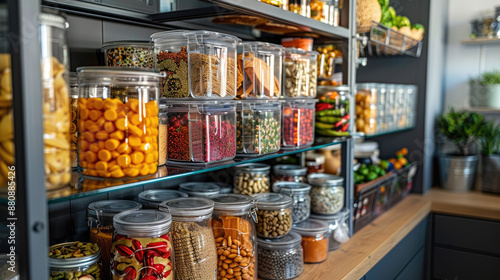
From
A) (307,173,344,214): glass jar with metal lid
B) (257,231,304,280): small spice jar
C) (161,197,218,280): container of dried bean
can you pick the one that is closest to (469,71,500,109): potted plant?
(307,173,344,214): glass jar with metal lid

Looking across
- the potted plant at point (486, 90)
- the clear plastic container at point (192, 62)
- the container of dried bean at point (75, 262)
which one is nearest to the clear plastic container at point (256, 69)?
the clear plastic container at point (192, 62)

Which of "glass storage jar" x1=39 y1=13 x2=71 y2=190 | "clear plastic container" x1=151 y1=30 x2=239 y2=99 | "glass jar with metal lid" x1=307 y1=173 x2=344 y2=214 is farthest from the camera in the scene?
"glass jar with metal lid" x1=307 y1=173 x2=344 y2=214

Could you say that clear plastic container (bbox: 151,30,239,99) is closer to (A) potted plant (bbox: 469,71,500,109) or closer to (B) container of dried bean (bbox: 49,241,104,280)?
(B) container of dried bean (bbox: 49,241,104,280)

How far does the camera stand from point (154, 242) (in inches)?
38.4

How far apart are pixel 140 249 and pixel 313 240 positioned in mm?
729

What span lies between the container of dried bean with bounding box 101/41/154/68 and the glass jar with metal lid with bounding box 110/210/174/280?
43 cm

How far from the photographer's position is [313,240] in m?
1.51

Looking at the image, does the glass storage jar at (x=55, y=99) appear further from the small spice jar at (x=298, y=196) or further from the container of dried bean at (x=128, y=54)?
the small spice jar at (x=298, y=196)

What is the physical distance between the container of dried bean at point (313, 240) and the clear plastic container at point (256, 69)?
49 cm

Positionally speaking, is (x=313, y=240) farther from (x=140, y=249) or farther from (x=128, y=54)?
(x=128, y=54)

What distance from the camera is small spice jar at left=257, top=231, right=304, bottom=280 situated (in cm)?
135

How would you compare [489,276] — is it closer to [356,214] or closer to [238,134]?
[356,214]

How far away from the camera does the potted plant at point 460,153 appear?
2723 mm

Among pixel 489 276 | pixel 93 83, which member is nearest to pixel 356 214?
pixel 489 276
